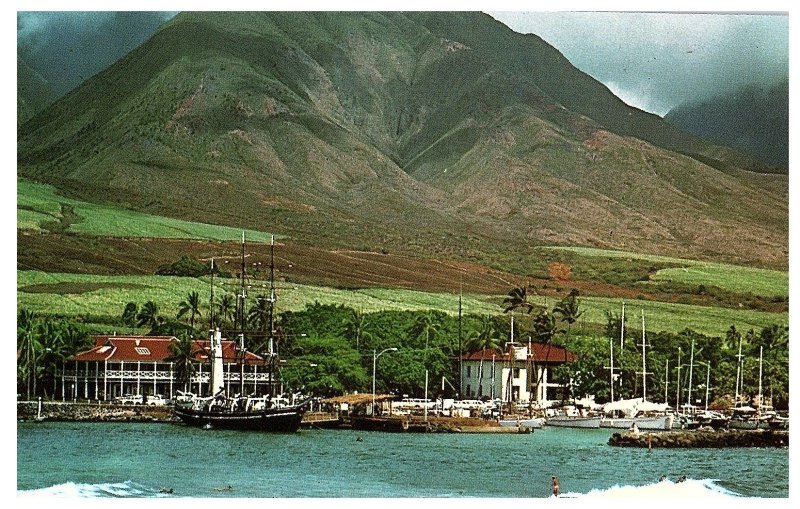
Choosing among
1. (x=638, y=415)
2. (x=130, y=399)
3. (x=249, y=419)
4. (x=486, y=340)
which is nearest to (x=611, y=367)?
(x=638, y=415)

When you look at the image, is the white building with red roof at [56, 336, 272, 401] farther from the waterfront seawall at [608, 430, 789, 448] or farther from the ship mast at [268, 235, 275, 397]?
the waterfront seawall at [608, 430, 789, 448]

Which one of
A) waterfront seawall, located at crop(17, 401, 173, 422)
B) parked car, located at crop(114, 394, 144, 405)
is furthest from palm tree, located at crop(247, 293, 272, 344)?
parked car, located at crop(114, 394, 144, 405)

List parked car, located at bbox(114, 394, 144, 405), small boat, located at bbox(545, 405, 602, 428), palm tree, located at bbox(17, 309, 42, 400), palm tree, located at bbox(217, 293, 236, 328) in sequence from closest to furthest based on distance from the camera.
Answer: palm tree, located at bbox(17, 309, 42, 400) → palm tree, located at bbox(217, 293, 236, 328) → parked car, located at bbox(114, 394, 144, 405) → small boat, located at bbox(545, 405, 602, 428)

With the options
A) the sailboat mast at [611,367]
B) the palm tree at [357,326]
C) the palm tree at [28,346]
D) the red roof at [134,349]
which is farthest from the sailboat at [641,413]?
the palm tree at [28,346]

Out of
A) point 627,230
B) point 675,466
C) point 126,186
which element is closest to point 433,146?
point 627,230

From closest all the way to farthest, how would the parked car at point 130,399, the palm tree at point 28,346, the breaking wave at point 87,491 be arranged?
the breaking wave at point 87,491 < the palm tree at point 28,346 < the parked car at point 130,399

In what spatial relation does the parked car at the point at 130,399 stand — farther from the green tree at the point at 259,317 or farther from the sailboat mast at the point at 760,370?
the sailboat mast at the point at 760,370
